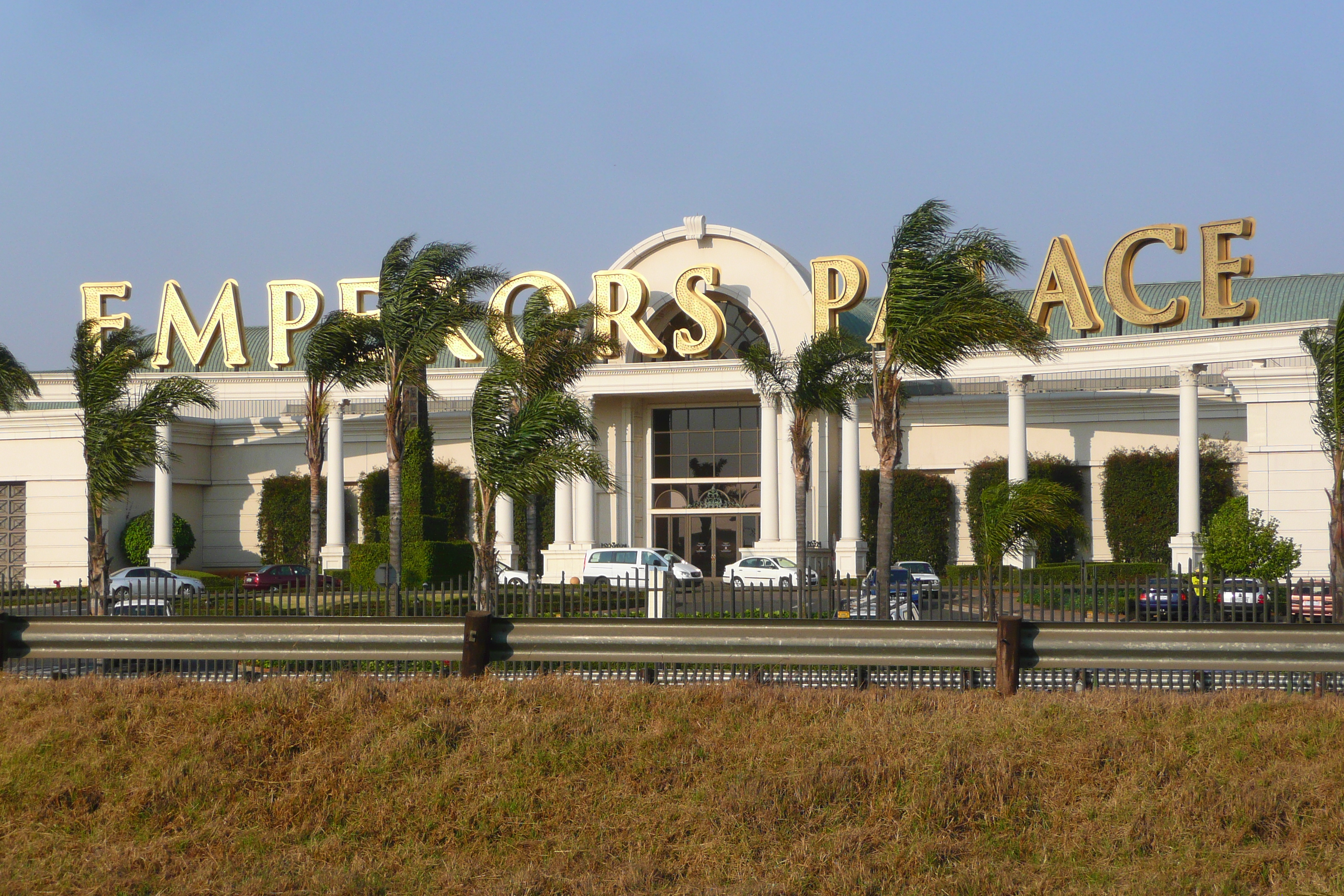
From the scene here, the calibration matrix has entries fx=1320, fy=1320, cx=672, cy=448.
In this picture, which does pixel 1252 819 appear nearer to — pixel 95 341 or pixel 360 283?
pixel 95 341

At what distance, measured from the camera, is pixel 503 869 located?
753 centimetres

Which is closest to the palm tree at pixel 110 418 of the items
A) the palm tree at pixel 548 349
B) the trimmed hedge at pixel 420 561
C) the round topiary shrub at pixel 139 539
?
the palm tree at pixel 548 349

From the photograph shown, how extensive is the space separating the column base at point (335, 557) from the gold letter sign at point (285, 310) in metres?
6.41

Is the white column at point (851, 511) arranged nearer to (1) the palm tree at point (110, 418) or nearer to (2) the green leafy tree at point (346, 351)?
(2) the green leafy tree at point (346, 351)

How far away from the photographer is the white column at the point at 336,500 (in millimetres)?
43750

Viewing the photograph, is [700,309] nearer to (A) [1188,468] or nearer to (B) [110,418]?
(A) [1188,468]

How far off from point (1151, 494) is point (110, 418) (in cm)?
3091

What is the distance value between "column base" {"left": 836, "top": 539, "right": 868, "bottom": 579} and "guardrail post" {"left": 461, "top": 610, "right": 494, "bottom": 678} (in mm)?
30458

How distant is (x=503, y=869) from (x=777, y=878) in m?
1.57

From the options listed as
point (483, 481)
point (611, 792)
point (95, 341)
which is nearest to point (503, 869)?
point (611, 792)

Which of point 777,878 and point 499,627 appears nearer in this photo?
point 777,878

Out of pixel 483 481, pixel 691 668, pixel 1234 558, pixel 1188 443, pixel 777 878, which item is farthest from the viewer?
pixel 1188 443

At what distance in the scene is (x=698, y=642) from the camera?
959 cm

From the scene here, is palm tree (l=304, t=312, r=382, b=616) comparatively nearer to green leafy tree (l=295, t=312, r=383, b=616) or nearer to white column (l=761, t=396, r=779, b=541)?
green leafy tree (l=295, t=312, r=383, b=616)
